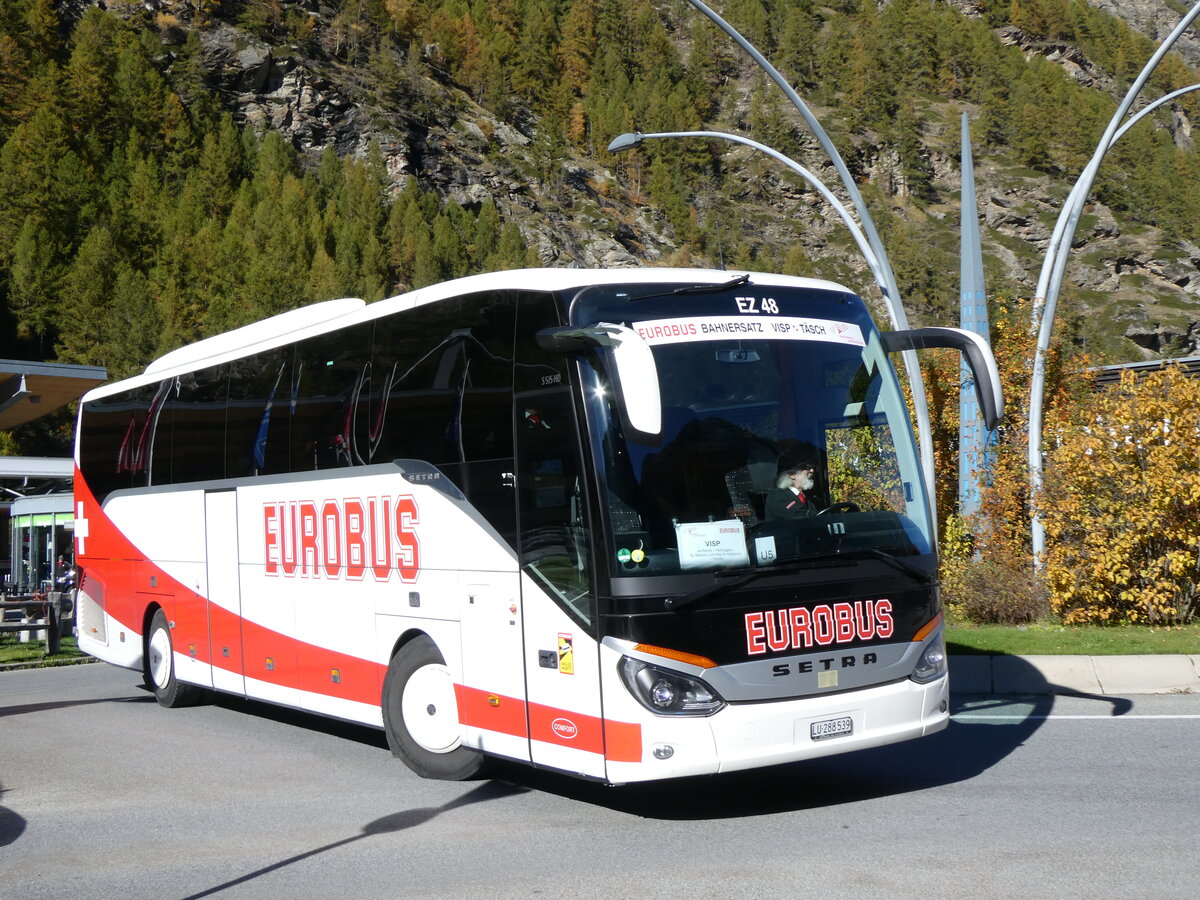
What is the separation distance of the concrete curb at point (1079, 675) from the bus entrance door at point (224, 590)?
6579 mm

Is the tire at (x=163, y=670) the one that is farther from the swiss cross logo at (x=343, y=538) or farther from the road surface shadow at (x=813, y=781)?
the road surface shadow at (x=813, y=781)

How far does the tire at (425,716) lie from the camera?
862 centimetres

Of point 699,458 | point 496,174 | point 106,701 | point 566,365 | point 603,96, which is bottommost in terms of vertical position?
point 106,701

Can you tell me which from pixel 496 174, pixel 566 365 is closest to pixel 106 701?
pixel 566 365

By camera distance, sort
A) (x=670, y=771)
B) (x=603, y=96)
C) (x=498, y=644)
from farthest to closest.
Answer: (x=603, y=96), (x=498, y=644), (x=670, y=771)

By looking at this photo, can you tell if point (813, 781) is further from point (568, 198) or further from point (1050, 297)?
point (568, 198)

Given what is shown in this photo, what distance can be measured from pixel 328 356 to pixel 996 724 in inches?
238

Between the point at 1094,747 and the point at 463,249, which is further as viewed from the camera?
the point at 463,249

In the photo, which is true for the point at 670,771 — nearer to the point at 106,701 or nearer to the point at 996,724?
the point at 996,724

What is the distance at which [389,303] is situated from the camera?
9516 millimetres

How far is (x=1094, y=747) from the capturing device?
29.3ft

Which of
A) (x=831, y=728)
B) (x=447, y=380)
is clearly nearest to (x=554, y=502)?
(x=447, y=380)

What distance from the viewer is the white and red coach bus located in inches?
274

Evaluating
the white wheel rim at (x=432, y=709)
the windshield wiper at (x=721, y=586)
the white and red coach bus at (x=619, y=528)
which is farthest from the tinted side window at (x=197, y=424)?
the windshield wiper at (x=721, y=586)
